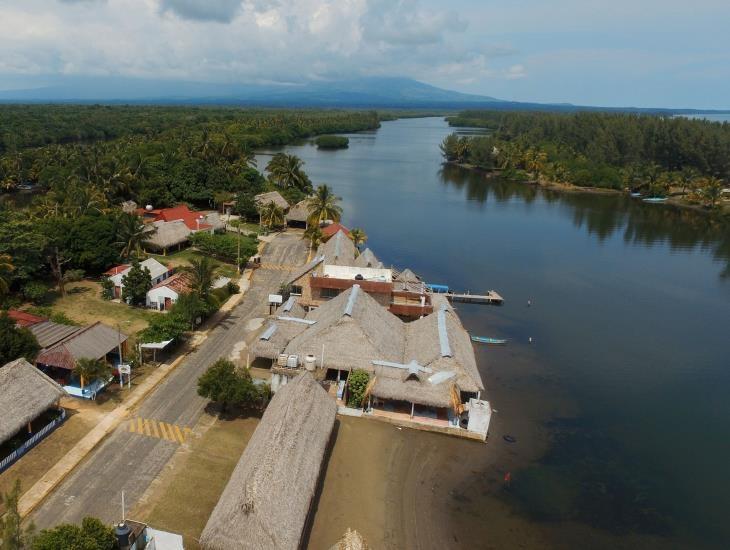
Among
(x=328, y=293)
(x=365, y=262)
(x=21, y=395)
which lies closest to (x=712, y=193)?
(x=365, y=262)

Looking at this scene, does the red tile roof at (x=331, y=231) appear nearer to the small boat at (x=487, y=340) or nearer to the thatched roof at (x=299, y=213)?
the thatched roof at (x=299, y=213)

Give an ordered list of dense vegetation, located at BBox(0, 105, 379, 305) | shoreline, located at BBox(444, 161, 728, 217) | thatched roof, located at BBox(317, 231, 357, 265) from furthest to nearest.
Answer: shoreline, located at BBox(444, 161, 728, 217), thatched roof, located at BBox(317, 231, 357, 265), dense vegetation, located at BBox(0, 105, 379, 305)

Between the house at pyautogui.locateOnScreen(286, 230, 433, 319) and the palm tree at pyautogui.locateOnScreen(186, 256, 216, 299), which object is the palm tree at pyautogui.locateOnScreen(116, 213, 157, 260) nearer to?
the palm tree at pyautogui.locateOnScreen(186, 256, 216, 299)

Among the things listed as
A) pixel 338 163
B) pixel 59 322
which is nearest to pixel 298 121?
pixel 338 163

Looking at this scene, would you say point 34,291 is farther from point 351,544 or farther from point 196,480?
point 351,544

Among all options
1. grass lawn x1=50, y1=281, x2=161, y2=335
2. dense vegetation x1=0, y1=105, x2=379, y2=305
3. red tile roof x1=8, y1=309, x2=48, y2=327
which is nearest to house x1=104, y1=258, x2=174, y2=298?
grass lawn x1=50, y1=281, x2=161, y2=335

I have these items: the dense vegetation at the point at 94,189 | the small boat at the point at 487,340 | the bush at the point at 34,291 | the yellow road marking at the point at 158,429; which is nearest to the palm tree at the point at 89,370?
the yellow road marking at the point at 158,429
